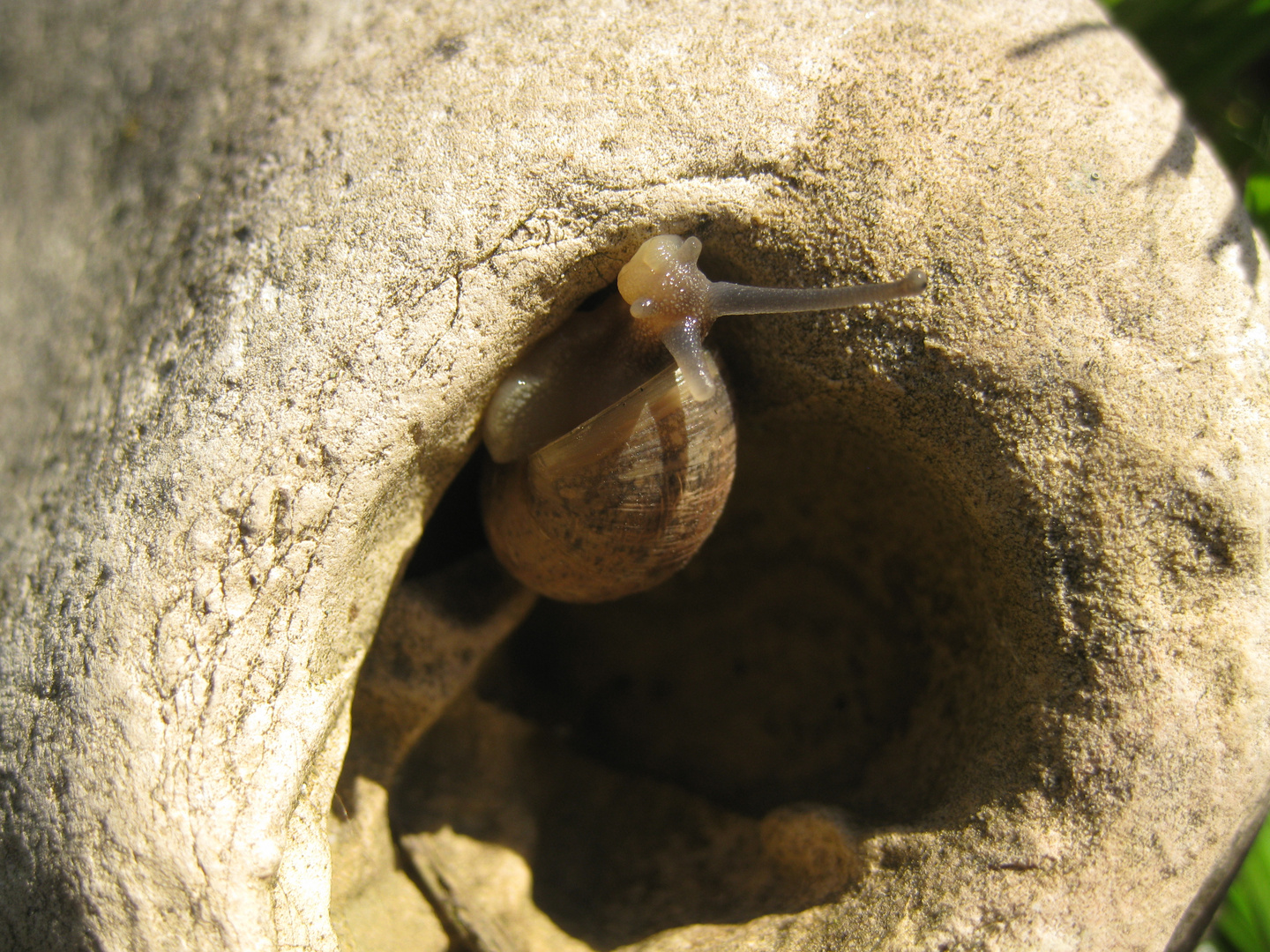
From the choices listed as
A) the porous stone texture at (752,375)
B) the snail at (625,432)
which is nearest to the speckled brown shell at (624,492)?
the snail at (625,432)

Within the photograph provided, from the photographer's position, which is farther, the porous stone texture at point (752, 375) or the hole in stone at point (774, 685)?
the hole in stone at point (774, 685)

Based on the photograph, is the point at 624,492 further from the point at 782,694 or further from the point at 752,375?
the point at 782,694

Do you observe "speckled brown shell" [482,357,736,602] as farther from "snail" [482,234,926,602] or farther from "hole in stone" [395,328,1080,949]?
"hole in stone" [395,328,1080,949]

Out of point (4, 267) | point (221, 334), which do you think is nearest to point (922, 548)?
point (221, 334)

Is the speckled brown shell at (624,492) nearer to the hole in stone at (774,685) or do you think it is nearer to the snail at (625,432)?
the snail at (625,432)

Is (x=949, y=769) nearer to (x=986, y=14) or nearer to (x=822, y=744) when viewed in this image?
(x=822, y=744)

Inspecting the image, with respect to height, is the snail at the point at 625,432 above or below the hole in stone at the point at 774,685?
above
